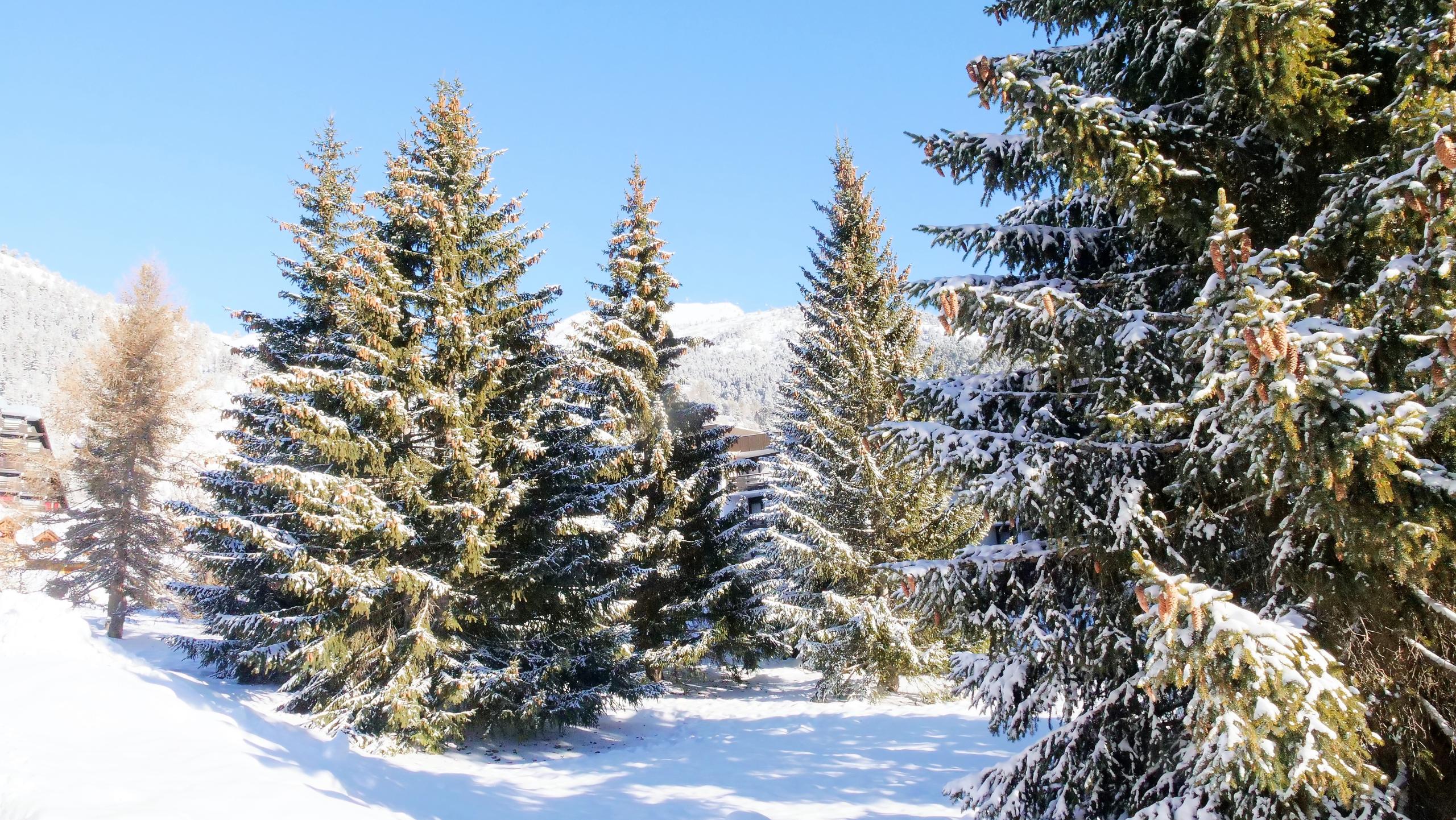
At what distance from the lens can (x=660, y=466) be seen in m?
17.0

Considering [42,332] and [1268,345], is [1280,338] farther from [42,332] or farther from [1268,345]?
[42,332]

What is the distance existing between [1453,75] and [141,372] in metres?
27.4

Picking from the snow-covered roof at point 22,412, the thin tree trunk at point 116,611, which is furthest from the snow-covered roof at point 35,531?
the snow-covered roof at point 22,412

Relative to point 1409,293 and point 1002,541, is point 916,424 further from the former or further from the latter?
point 1409,293

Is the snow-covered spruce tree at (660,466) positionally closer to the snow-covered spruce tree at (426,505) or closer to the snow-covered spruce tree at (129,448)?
the snow-covered spruce tree at (426,505)

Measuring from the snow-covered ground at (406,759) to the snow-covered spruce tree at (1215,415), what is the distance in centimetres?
461

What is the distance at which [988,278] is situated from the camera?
586 centimetres

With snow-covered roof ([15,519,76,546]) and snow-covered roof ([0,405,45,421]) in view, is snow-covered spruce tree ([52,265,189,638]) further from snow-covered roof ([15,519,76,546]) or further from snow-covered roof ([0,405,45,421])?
snow-covered roof ([0,405,45,421])

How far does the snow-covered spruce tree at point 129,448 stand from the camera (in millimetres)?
20547

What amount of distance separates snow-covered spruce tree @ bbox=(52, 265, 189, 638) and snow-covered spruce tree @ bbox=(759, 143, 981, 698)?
18472 mm

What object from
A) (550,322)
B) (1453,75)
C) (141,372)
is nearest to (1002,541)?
(1453,75)

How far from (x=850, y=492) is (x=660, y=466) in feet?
14.9

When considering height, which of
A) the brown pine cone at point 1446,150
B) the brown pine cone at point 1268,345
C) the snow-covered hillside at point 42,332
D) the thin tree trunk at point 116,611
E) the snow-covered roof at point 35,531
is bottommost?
the thin tree trunk at point 116,611

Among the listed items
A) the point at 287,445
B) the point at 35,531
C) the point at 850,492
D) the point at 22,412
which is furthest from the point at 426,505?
the point at 22,412
